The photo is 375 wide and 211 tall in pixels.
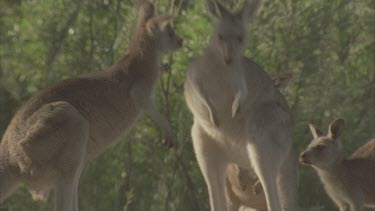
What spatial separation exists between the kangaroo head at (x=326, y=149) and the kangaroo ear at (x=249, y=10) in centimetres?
185

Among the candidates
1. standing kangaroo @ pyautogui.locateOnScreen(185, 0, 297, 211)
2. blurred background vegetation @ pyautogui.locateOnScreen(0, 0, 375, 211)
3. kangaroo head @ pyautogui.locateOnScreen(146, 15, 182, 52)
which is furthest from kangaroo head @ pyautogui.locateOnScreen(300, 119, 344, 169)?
kangaroo head @ pyautogui.locateOnScreen(146, 15, 182, 52)

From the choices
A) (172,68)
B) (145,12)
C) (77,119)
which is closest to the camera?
(77,119)

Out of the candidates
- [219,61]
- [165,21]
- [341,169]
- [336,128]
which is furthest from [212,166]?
A: [341,169]

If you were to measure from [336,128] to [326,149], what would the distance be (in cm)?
21

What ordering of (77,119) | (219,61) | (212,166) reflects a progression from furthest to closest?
(212,166) < (219,61) < (77,119)

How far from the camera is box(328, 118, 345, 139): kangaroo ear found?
27.3 feet

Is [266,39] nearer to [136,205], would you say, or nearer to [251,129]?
[136,205]

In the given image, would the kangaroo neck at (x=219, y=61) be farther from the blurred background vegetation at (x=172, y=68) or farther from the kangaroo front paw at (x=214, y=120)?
the blurred background vegetation at (x=172, y=68)

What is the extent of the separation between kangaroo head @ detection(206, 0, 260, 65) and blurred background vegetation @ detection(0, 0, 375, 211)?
2.43 metres

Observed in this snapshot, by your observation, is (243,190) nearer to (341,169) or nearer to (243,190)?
(243,190)

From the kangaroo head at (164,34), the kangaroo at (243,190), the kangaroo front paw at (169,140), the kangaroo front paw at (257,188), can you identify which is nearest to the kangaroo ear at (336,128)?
the kangaroo at (243,190)

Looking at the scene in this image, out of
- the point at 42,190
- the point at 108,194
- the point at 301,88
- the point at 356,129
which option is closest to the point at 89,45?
the point at 108,194

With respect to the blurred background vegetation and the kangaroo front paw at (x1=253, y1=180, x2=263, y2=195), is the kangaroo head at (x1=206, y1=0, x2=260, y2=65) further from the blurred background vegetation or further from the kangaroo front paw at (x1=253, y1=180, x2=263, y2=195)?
the blurred background vegetation

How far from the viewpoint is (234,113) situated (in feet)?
21.4
